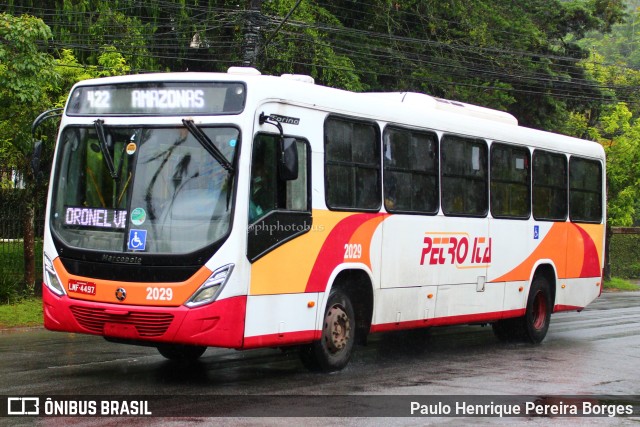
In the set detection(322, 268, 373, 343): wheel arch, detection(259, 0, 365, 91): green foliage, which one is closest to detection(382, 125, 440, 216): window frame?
detection(322, 268, 373, 343): wheel arch

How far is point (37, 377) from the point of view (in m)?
10.6

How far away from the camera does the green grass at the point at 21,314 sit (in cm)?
1700

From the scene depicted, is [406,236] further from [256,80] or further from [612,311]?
[612,311]

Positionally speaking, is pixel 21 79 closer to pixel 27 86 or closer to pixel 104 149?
pixel 27 86

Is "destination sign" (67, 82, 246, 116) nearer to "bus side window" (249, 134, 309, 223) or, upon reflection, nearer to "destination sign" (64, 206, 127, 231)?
"bus side window" (249, 134, 309, 223)

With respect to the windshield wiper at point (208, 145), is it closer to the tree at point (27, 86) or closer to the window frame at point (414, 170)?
the window frame at point (414, 170)

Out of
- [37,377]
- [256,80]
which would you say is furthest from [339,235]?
[37,377]

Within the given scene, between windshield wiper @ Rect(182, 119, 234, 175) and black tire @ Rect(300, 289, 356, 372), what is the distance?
7.54 ft

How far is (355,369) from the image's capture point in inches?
475

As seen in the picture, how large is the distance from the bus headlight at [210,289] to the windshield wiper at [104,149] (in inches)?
61.3

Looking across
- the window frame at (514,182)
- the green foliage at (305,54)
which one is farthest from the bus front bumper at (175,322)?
the green foliage at (305,54)

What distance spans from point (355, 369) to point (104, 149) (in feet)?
13.3

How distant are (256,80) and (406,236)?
346cm

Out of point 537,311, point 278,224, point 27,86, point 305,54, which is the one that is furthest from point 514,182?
point 305,54
